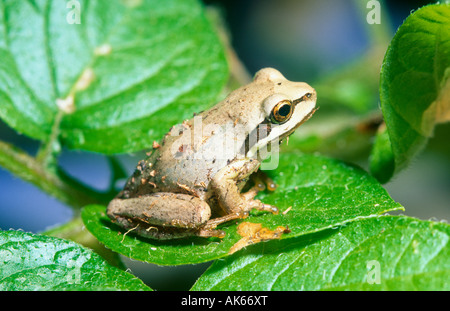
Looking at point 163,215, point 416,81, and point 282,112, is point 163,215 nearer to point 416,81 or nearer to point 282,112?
point 282,112

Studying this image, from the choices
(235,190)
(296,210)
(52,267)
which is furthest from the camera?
(235,190)

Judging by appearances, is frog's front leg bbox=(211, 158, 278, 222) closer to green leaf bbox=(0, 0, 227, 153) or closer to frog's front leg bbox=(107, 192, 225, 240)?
frog's front leg bbox=(107, 192, 225, 240)

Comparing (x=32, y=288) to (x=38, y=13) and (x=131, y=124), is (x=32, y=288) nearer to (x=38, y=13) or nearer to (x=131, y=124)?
(x=131, y=124)

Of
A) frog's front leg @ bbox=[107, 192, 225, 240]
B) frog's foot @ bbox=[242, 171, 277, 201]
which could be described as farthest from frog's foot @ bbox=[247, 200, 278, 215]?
frog's front leg @ bbox=[107, 192, 225, 240]

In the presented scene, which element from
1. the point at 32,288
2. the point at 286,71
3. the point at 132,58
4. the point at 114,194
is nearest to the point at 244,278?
the point at 32,288

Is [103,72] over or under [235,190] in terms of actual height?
over

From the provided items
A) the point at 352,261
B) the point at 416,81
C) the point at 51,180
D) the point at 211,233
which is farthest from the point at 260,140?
the point at 51,180

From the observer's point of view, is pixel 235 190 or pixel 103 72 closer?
pixel 235 190
